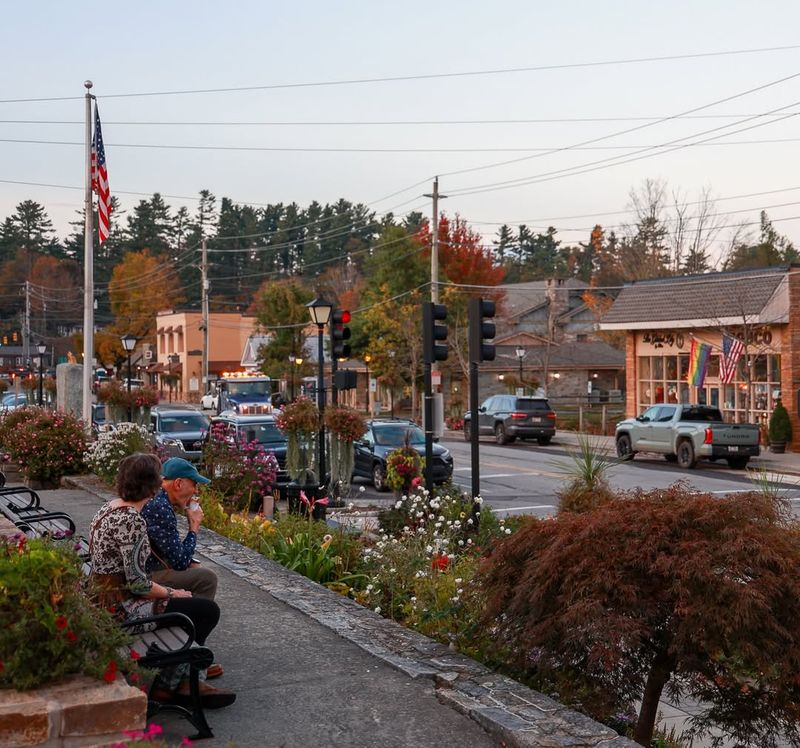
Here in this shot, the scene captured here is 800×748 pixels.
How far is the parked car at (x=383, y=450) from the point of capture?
24266 millimetres

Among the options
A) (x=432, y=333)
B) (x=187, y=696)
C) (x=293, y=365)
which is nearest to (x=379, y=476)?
(x=432, y=333)

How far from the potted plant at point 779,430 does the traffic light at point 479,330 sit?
20.7 meters

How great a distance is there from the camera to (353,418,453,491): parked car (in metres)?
24.3

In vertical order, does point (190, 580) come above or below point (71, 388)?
below

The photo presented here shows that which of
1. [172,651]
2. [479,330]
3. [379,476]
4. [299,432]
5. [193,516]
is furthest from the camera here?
[379,476]

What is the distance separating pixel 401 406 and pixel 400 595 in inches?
2222

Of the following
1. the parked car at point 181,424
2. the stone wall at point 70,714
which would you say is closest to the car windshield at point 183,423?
the parked car at point 181,424

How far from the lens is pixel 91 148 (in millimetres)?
26250

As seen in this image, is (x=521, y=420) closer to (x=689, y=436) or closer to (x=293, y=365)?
(x=689, y=436)

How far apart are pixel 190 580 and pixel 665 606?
109 inches

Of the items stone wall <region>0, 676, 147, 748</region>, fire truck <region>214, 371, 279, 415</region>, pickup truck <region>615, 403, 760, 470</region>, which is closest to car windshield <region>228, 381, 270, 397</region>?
fire truck <region>214, 371, 279, 415</region>

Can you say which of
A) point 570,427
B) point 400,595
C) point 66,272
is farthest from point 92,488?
point 66,272

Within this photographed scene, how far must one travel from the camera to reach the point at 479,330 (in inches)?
579

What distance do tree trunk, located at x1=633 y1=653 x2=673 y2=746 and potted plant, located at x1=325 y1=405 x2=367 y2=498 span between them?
13.0m
